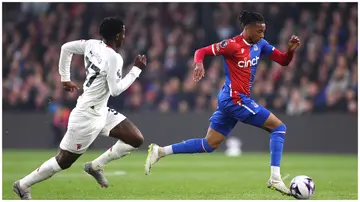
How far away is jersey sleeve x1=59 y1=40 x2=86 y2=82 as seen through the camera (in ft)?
29.5

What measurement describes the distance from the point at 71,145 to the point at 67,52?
103cm

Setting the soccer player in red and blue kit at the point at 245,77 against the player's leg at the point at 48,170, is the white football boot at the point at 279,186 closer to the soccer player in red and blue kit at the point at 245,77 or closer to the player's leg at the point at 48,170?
the soccer player in red and blue kit at the point at 245,77

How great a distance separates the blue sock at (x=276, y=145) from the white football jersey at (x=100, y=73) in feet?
5.81

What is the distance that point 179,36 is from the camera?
22.4 m

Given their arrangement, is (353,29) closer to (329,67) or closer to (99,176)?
(329,67)

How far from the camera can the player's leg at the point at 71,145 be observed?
8852 millimetres

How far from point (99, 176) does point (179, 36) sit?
1308 cm

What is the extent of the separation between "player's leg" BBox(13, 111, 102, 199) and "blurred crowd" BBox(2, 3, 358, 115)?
11.2m

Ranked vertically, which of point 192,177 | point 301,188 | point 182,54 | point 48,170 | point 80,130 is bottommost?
point 192,177

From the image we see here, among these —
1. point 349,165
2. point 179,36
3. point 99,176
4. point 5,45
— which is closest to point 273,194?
point 99,176

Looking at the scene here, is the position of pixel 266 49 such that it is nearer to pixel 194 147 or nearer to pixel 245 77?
pixel 245 77

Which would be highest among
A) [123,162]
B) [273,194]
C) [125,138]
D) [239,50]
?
[239,50]

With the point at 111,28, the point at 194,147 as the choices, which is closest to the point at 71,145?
the point at 111,28

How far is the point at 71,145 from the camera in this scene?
885cm
